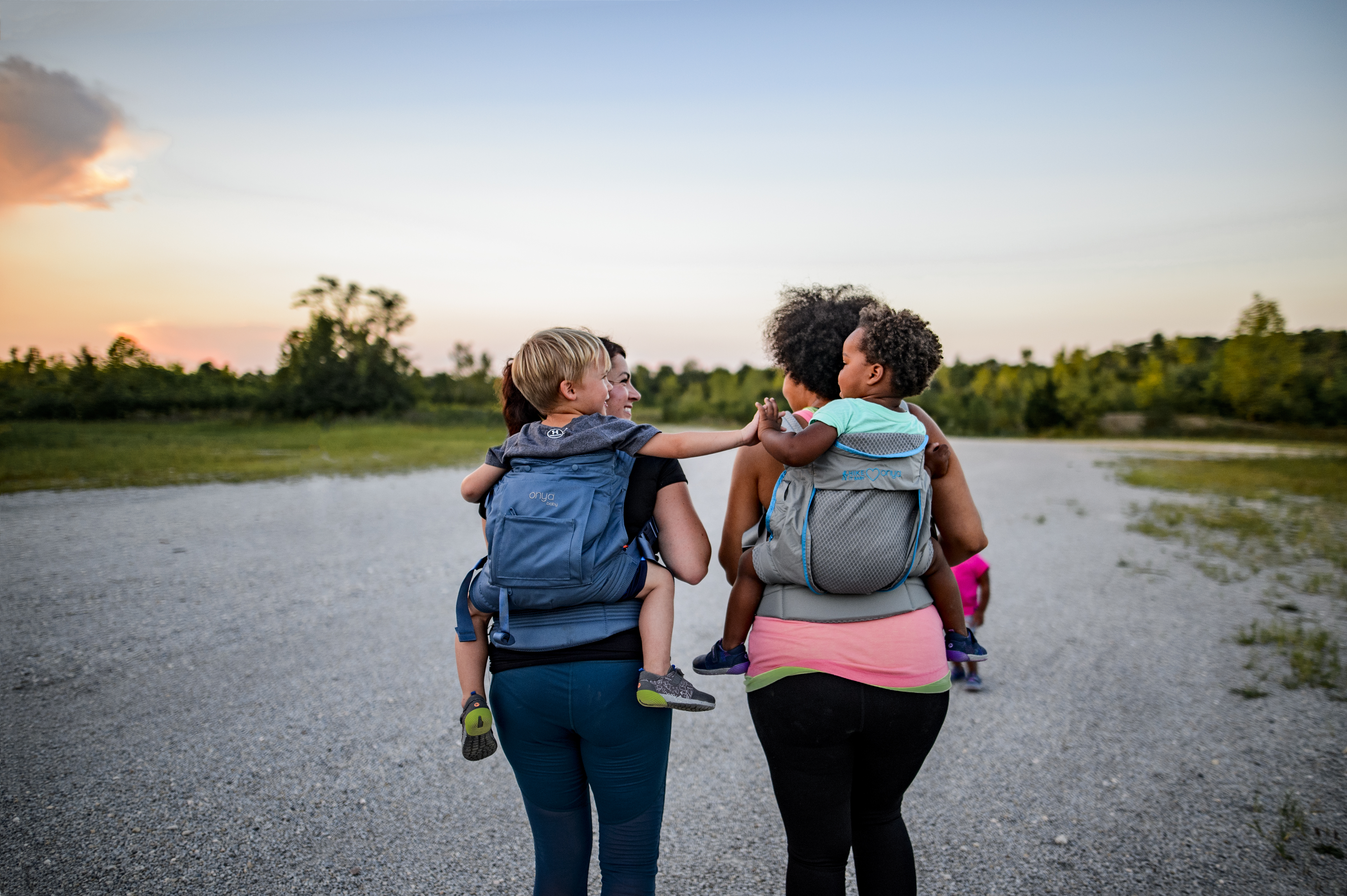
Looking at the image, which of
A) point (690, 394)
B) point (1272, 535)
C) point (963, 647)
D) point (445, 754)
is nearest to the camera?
point (963, 647)

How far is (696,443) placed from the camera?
2.05 m

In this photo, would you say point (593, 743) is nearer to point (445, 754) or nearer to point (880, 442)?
point (880, 442)

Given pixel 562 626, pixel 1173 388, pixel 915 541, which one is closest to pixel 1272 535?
pixel 915 541

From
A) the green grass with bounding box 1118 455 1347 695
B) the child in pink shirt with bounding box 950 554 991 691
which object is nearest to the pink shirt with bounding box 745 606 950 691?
the green grass with bounding box 1118 455 1347 695

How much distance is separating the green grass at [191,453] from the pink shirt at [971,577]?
1666 cm

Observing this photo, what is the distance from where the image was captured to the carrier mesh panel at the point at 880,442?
5.93ft

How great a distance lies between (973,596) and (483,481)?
394cm

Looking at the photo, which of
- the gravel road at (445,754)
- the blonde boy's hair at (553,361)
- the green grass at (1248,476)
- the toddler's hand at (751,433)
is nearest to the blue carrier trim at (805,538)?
the toddler's hand at (751,433)

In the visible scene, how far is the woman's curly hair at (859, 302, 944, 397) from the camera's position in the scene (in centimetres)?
189

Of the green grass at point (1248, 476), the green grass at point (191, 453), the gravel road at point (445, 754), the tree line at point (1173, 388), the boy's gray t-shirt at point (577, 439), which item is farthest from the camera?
the tree line at point (1173, 388)

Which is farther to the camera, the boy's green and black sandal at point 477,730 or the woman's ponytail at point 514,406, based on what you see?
the woman's ponytail at point 514,406

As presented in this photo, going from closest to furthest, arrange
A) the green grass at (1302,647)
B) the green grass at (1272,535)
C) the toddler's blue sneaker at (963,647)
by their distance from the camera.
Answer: the toddler's blue sneaker at (963,647) → the green grass at (1302,647) → the green grass at (1272,535)

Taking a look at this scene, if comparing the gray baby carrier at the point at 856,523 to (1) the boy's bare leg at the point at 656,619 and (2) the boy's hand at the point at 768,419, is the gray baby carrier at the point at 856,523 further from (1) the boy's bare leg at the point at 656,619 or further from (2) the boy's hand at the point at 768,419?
(1) the boy's bare leg at the point at 656,619

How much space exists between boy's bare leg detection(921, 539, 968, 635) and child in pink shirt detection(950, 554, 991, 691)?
252cm
